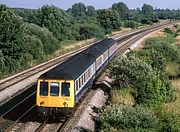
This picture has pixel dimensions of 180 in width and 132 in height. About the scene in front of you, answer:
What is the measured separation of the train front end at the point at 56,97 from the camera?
66.0 feet

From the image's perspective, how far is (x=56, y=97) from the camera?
2012cm

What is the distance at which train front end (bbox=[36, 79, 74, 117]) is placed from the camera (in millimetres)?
20125

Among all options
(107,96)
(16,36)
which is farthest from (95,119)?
(16,36)

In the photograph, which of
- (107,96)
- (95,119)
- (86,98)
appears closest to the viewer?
(95,119)

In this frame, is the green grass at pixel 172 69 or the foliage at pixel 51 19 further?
the foliage at pixel 51 19

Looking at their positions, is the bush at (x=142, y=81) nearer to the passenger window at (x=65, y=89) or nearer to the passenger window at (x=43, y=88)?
the passenger window at (x=65, y=89)

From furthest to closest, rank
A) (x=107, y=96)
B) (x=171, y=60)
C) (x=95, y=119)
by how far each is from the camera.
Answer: (x=171, y=60) < (x=107, y=96) < (x=95, y=119)

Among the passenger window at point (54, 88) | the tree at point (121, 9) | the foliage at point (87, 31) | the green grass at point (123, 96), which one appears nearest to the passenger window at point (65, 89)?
the passenger window at point (54, 88)

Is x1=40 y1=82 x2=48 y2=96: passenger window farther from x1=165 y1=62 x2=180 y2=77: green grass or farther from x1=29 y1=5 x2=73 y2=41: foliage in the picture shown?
x1=29 y1=5 x2=73 y2=41: foliage

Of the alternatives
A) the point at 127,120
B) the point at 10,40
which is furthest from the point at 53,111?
the point at 10,40

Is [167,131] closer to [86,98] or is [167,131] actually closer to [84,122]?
[84,122]

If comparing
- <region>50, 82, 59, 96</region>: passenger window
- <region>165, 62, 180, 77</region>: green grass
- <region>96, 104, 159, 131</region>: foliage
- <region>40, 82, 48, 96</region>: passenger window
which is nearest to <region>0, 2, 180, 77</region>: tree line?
<region>165, 62, 180, 77</region>: green grass

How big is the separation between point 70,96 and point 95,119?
1.85 meters

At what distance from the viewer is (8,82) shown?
1235 inches
